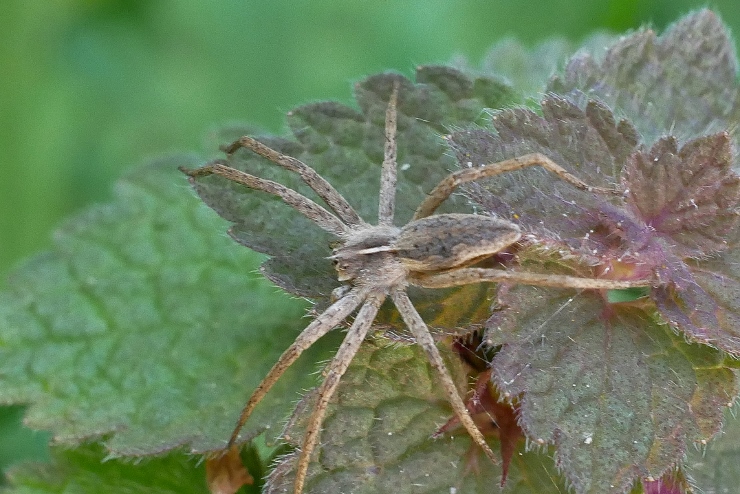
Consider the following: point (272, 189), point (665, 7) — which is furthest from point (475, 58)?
point (272, 189)

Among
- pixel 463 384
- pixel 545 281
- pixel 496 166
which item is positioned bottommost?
pixel 463 384

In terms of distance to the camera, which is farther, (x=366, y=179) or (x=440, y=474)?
(x=366, y=179)

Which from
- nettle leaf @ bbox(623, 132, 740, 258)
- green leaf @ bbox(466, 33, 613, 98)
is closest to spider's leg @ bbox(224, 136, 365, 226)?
nettle leaf @ bbox(623, 132, 740, 258)

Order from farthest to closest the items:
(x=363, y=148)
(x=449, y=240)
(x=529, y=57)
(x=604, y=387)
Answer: (x=529, y=57) < (x=363, y=148) < (x=449, y=240) < (x=604, y=387)

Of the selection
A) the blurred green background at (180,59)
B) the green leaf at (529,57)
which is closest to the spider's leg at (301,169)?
the green leaf at (529,57)

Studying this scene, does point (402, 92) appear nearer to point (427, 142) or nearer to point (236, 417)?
point (427, 142)

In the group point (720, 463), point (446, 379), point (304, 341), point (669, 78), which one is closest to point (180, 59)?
point (304, 341)

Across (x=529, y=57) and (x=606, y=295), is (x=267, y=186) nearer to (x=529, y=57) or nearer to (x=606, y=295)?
(x=606, y=295)
